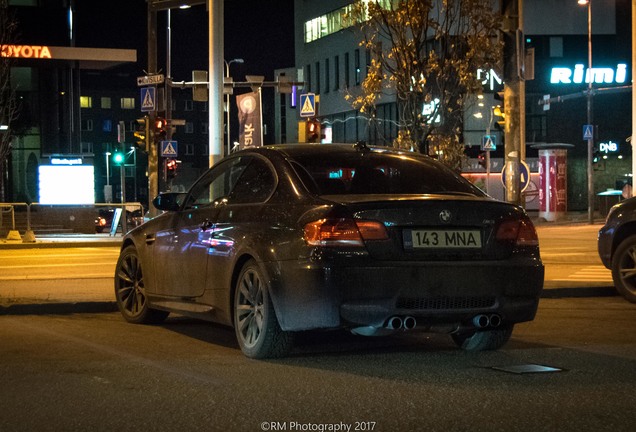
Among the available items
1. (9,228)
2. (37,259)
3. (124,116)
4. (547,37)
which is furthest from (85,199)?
(124,116)

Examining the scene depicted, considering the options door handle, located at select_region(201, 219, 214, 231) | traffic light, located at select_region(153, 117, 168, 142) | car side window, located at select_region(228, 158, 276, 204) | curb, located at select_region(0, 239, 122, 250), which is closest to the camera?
car side window, located at select_region(228, 158, 276, 204)

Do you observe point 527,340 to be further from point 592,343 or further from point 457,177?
point 457,177

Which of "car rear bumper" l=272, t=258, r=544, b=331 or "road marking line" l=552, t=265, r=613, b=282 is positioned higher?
"car rear bumper" l=272, t=258, r=544, b=331

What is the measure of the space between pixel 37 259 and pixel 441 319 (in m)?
15.2

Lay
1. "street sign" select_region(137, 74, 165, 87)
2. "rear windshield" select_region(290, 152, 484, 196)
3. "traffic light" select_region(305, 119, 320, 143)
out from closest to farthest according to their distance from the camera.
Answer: "rear windshield" select_region(290, 152, 484, 196) < "street sign" select_region(137, 74, 165, 87) < "traffic light" select_region(305, 119, 320, 143)

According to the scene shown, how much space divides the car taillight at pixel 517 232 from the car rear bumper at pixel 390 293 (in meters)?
0.18

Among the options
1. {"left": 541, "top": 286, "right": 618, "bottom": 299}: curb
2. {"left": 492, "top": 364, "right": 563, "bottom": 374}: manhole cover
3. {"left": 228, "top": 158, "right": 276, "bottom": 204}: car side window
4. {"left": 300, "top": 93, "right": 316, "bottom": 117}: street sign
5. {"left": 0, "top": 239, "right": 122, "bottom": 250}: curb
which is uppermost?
{"left": 300, "top": 93, "right": 316, "bottom": 117}: street sign

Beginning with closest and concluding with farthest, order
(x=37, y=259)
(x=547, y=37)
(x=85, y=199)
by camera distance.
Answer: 1. (x=37, y=259)
2. (x=85, y=199)
3. (x=547, y=37)

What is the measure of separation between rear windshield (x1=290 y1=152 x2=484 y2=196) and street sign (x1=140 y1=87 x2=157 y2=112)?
18.9 metres

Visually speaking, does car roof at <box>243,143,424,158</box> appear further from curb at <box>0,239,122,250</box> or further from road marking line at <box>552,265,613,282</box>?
curb at <box>0,239,122,250</box>

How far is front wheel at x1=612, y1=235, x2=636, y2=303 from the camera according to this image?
12156 millimetres

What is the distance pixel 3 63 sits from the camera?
3241 centimetres

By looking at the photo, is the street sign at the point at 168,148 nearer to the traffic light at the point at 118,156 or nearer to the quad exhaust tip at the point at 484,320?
the traffic light at the point at 118,156

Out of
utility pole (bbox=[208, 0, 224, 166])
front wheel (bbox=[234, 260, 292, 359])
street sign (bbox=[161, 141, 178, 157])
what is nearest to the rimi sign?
street sign (bbox=[161, 141, 178, 157])
